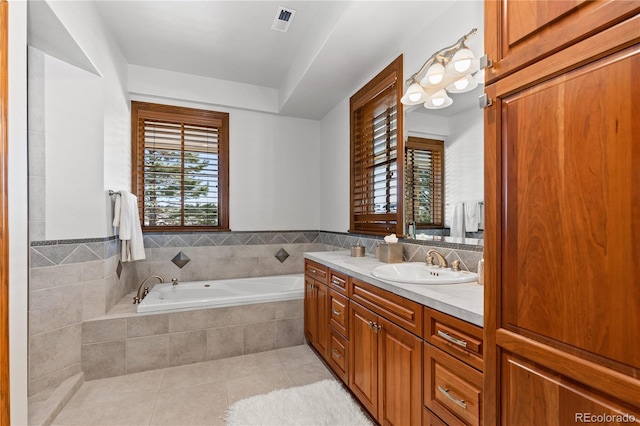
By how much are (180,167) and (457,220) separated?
296 centimetres

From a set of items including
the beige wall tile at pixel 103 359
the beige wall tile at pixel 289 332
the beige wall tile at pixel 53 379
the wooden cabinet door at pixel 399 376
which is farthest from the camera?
the beige wall tile at pixel 289 332

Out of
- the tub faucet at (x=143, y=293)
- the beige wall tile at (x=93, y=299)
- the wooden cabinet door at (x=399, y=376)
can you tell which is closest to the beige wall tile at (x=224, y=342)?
the tub faucet at (x=143, y=293)

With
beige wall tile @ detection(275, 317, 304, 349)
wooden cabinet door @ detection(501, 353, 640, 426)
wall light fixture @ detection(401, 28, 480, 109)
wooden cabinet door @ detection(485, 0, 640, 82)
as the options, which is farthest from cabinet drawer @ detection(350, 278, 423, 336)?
wall light fixture @ detection(401, 28, 480, 109)

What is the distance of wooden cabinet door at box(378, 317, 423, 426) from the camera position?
53.5 inches

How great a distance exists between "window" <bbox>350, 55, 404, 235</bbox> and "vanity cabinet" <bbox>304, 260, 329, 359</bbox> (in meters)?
0.64

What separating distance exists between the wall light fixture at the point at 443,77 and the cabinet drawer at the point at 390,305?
1.30 m

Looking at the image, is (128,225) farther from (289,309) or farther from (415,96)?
(415,96)

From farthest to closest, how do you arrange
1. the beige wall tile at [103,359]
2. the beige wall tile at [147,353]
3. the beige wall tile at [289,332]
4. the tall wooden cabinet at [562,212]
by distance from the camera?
the beige wall tile at [289,332] < the beige wall tile at [147,353] < the beige wall tile at [103,359] < the tall wooden cabinet at [562,212]

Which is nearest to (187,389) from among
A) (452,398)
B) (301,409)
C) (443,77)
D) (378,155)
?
(301,409)

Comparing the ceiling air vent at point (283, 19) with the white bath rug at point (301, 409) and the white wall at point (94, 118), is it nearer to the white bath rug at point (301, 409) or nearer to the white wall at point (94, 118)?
the white wall at point (94, 118)

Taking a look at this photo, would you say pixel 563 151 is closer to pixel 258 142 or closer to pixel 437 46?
pixel 437 46

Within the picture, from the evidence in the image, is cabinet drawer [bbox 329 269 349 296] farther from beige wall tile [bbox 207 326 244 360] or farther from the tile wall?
beige wall tile [bbox 207 326 244 360]

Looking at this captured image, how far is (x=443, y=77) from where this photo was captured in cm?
192

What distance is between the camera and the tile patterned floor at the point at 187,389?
1872 millimetres
